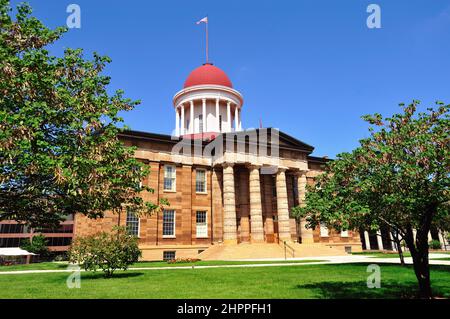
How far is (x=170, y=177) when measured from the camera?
37.8 m

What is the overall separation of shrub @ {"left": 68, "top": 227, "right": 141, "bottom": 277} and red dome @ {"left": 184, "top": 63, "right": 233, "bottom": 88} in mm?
37949

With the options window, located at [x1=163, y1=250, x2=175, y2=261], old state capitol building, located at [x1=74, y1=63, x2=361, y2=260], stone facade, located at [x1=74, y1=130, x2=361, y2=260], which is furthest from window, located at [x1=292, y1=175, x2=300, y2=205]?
window, located at [x1=163, y1=250, x2=175, y2=261]

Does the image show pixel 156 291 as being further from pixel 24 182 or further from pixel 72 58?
pixel 72 58

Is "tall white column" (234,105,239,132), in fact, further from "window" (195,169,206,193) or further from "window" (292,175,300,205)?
"window" (195,169,206,193)

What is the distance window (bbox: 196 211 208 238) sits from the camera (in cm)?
3809

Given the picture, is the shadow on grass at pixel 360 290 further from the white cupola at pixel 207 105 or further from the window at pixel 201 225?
the white cupola at pixel 207 105

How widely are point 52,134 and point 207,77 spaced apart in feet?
140

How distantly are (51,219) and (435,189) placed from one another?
48.7 ft

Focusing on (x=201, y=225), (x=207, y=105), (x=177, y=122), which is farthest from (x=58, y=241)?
(x=201, y=225)

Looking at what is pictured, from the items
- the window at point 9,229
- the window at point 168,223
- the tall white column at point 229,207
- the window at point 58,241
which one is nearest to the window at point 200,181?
the tall white column at point 229,207

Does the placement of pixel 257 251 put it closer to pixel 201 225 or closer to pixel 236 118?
pixel 201 225

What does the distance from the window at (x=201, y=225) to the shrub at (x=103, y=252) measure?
18964 millimetres

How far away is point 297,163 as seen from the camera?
42.8 metres

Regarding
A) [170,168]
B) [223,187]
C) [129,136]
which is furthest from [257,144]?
[129,136]
